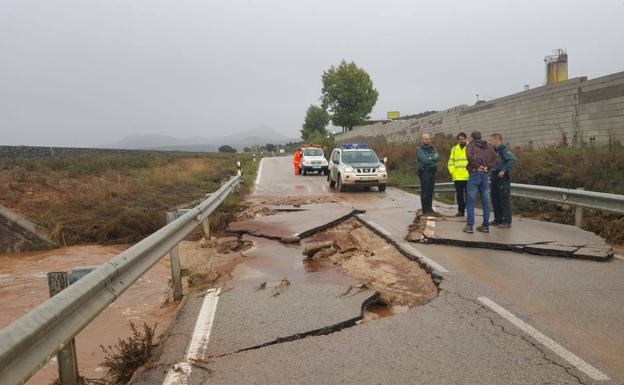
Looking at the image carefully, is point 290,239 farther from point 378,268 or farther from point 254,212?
point 254,212

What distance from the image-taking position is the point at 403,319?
473 centimetres

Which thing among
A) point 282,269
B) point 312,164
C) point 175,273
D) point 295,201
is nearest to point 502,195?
point 282,269

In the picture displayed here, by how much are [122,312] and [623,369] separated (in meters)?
5.05

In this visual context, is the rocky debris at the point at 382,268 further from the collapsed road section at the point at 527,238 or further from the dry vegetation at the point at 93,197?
the dry vegetation at the point at 93,197

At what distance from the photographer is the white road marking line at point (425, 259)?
6.51m

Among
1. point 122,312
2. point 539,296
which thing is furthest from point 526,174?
point 122,312

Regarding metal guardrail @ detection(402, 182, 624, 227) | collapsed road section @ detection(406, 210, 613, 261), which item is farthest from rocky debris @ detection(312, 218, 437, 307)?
metal guardrail @ detection(402, 182, 624, 227)

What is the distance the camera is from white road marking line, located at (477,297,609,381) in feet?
11.4

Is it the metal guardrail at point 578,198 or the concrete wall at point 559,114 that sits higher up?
the concrete wall at point 559,114

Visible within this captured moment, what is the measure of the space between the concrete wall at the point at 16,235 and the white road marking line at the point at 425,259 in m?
7.07

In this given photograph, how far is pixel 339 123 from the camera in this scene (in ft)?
227

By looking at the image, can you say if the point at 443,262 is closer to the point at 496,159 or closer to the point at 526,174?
the point at 496,159

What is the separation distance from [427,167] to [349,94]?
5769 centimetres

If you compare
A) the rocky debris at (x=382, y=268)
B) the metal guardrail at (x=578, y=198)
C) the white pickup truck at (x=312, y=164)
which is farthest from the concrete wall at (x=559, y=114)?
the rocky debris at (x=382, y=268)
